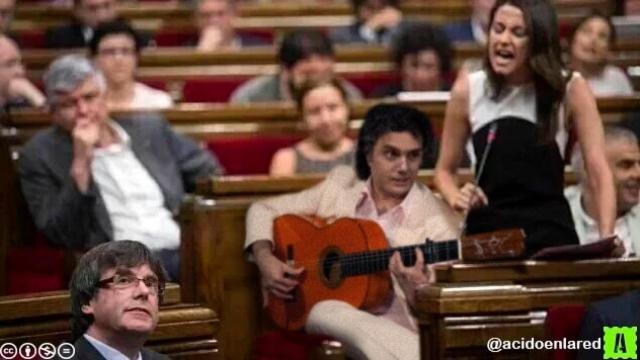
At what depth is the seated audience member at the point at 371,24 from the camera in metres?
6.79

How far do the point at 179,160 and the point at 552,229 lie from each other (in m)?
1.32

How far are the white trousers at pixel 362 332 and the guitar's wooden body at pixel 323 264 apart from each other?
0.07 meters

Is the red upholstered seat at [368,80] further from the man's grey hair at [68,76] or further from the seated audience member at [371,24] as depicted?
the man's grey hair at [68,76]

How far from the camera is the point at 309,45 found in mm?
5484

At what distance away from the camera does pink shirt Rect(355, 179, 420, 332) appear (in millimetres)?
3809

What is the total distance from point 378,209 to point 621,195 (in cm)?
67

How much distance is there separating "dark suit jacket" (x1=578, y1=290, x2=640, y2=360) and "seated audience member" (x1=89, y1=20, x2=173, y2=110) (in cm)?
250

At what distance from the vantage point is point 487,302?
3.18 meters

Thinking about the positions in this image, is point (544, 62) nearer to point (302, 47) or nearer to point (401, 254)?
point (401, 254)

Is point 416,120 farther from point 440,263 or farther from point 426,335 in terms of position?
point 426,335

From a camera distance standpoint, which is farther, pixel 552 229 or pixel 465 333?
pixel 552 229

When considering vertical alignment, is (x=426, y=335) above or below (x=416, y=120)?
below

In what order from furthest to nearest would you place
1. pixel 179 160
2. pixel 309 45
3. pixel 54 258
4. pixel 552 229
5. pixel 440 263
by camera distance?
pixel 309 45, pixel 179 160, pixel 54 258, pixel 552 229, pixel 440 263

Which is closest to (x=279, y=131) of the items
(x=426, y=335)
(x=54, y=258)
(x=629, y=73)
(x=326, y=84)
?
(x=326, y=84)
